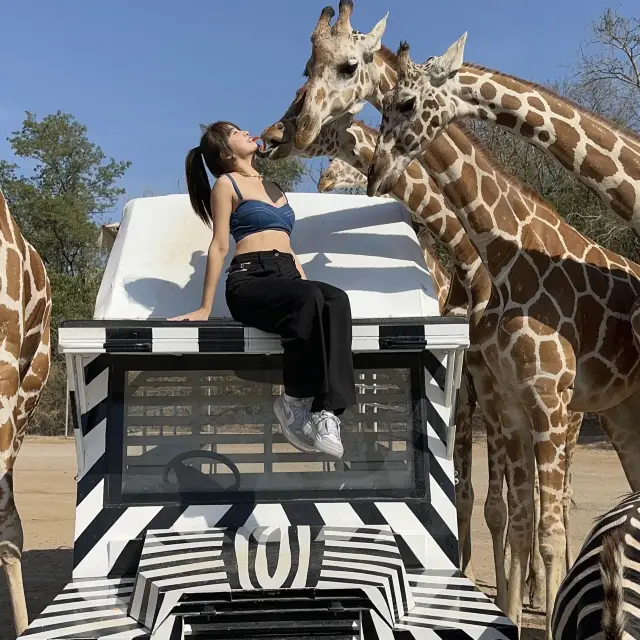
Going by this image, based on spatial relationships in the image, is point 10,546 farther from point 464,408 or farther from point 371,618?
point 464,408

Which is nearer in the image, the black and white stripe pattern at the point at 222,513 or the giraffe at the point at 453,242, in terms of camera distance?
the black and white stripe pattern at the point at 222,513

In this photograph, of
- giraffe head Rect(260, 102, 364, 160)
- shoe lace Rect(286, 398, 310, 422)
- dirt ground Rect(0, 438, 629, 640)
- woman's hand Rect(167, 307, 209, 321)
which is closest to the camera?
shoe lace Rect(286, 398, 310, 422)

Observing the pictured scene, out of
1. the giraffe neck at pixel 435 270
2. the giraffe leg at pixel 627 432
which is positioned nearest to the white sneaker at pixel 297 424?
the giraffe leg at pixel 627 432

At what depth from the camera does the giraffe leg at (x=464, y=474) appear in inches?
241

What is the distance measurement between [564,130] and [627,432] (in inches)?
84.6

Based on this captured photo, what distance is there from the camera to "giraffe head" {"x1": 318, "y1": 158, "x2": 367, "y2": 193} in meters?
7.15

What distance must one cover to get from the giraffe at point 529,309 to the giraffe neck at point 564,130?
1.04 feet

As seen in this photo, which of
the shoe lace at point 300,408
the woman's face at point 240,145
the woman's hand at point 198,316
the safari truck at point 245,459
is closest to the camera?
the safari truck at point 245,459

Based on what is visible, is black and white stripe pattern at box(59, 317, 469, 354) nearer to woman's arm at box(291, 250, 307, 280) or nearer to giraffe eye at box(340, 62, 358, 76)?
woman's arm at box(291, 250, 307, 280)

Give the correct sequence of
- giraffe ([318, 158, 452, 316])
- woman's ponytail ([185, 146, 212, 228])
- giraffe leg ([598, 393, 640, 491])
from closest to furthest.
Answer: woman's ponytail ([185, 146, 212, 228]) < giraffe leg ([598, 393, 640, 491]) < giraffe ([318, 158, 452, 316])

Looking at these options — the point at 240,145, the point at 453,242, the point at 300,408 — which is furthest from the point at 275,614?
the point at 453,242

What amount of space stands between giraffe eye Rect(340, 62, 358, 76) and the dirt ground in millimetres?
3215

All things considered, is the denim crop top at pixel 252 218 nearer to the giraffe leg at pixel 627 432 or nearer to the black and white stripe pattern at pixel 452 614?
the black and white stripe pattern at pixel 452 614

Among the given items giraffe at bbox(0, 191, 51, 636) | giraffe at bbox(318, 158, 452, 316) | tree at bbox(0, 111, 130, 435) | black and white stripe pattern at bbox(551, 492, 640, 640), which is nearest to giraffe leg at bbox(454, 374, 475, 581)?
giraffe at bbox(318, 158, 452, 316)
